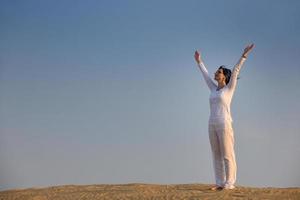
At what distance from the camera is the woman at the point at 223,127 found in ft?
31.0

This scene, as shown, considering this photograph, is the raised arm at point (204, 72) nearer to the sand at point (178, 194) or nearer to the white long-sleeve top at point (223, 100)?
the white long-sleeve top at point (223, 100)

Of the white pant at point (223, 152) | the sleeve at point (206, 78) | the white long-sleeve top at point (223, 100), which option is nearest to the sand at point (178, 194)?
the white pant at point (223, 152)

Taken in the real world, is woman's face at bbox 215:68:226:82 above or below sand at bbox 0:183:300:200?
above


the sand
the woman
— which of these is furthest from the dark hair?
the sand

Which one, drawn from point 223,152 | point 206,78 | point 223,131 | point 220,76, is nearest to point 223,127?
point 223,131

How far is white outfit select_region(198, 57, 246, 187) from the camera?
9.47 meters

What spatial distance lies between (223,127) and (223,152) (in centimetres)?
53

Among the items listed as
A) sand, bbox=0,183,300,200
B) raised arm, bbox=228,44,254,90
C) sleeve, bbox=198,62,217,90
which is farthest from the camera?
sleeve, bbox=198,62,217,90

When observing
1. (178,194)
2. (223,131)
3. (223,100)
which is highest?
(223,100)

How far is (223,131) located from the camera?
9469 millimetres

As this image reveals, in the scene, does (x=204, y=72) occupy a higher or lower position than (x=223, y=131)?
higher

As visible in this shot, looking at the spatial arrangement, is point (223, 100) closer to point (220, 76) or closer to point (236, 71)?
point (220, 76)

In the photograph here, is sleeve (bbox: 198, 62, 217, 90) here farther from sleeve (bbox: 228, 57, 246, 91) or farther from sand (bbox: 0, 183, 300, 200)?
sand (bbox: 0, 183, 300, 200)

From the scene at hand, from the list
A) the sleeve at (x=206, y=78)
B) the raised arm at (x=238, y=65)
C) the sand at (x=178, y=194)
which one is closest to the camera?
A: the sand at (x=178, y=194)
